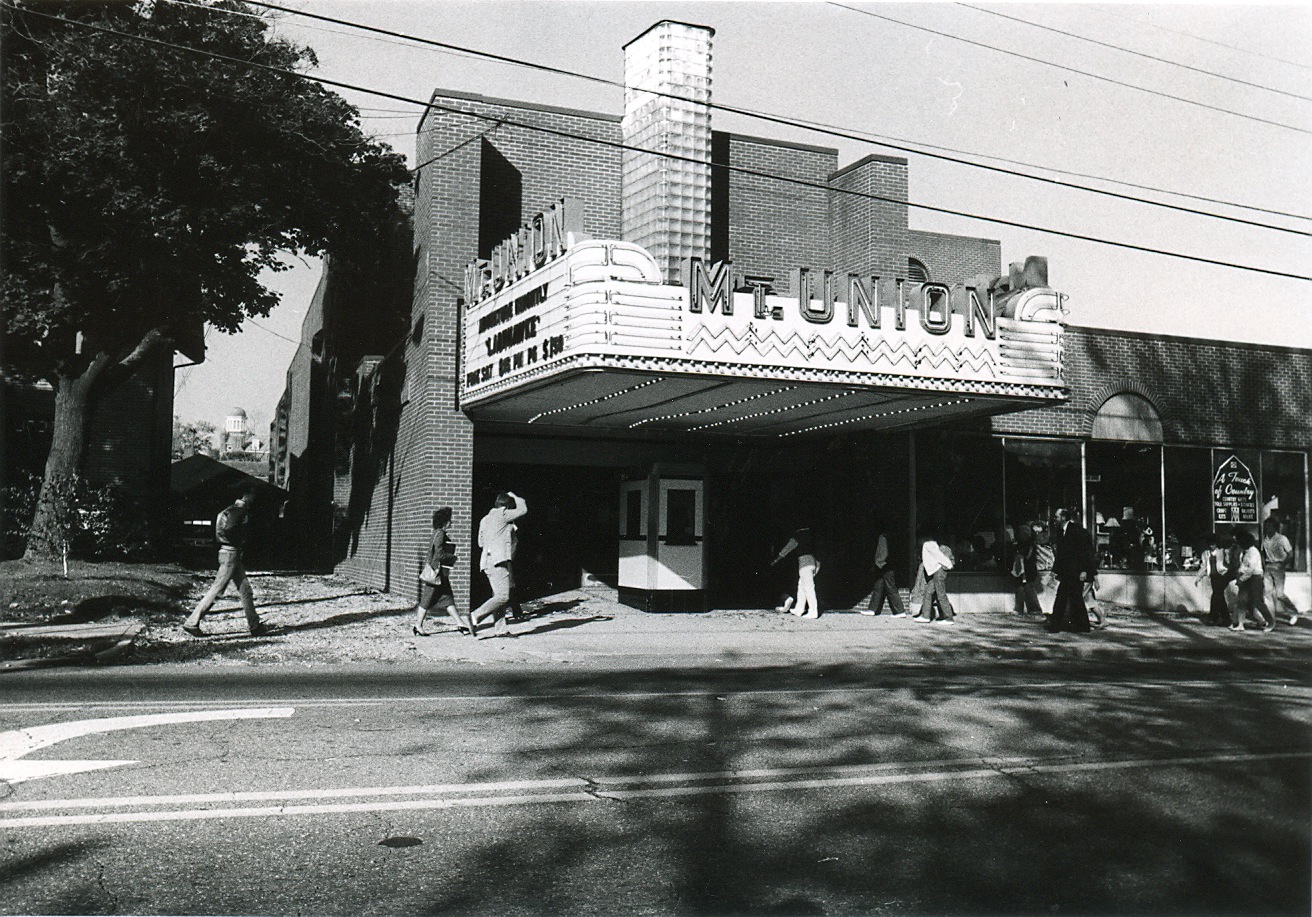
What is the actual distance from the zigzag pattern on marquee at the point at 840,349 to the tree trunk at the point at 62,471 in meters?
12.4

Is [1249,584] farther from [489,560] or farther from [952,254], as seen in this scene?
[952,254]

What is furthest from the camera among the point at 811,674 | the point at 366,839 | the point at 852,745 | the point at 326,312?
the point at 326,312

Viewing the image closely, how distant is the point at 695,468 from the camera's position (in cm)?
1877

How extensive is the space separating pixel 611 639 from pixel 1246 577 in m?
10.8

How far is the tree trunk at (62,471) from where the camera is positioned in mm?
19047

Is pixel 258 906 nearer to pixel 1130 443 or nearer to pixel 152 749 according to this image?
pixel 152 749

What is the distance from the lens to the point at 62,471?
20219 mm

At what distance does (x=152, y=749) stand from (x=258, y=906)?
3.04 m

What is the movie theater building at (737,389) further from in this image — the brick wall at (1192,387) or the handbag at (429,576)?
the handbag at (429,576)

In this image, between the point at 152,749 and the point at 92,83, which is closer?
the point at 152,749

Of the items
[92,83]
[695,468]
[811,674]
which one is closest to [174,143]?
[92,83]

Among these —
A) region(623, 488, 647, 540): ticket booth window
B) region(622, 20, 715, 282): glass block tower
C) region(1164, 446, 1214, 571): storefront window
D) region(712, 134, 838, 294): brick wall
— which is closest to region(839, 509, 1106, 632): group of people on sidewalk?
region(1164, 446, 1214, 571): storefront window

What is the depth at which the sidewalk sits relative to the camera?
1221 cm

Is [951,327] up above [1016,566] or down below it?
above
